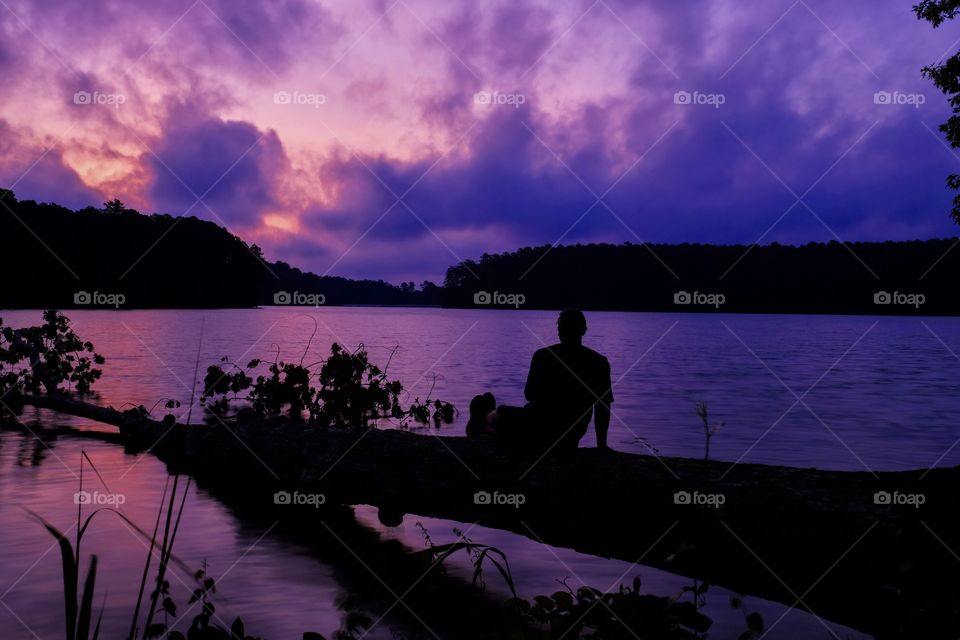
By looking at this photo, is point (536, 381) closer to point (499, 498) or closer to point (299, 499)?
point (499, 498)

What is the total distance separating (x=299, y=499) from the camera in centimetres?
993

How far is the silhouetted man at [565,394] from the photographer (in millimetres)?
8305

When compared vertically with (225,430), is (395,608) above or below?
below

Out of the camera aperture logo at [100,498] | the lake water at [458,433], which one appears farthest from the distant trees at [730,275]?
the camera aperture logo at [100,498]

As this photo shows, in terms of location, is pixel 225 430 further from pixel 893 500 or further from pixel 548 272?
pixel 548 272

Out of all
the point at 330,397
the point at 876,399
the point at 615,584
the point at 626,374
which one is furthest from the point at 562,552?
the point at 626,374

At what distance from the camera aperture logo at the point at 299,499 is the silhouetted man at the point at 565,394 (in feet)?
7.96

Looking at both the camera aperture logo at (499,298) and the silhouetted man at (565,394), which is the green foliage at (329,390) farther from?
the silhouetted man at (565,394)

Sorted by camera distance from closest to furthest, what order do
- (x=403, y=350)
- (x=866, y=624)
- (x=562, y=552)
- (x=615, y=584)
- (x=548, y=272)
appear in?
(x=866, y=624)
(x=615, y=584)
(x=562, y=552)
(x=403, y=350)
(x=548, y=272)

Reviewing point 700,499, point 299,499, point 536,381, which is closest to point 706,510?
point 700,499

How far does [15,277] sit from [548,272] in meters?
92.3

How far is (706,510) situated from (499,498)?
2.04m

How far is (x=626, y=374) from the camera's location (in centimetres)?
3709

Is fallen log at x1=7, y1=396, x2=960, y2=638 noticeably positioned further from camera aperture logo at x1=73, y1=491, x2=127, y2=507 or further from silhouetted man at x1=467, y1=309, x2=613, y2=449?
camera aperture logo at x1=73, y1=491, x2=127, y2=507
